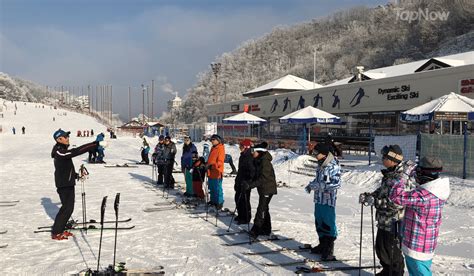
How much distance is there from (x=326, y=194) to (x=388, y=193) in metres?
1.47

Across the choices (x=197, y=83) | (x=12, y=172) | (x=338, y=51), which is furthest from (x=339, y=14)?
(x=12, y=172)

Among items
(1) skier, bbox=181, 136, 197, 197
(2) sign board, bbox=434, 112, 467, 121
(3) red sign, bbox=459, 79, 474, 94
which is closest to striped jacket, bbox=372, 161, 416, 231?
(1) skier, bbox=181, 136, 197, 197

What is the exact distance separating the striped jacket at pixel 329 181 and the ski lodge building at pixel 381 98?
8.92 metres

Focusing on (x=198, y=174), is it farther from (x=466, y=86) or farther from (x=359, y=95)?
(x=359, y=95)

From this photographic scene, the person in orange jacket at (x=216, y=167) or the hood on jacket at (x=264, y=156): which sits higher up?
the hood on jacket at (x=264, y=156)

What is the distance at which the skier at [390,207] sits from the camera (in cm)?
429

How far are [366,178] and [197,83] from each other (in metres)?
117

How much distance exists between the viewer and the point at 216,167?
29.2ft

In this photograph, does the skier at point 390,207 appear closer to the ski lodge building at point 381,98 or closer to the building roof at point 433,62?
the ski lodge building at point 381,98

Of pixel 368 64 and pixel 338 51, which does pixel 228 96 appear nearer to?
pixel 338 51

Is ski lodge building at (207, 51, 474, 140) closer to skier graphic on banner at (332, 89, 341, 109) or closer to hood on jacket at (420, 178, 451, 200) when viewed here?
skier graphic on banner at (332, 89, 341, 109)

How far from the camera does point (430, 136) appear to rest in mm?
12836

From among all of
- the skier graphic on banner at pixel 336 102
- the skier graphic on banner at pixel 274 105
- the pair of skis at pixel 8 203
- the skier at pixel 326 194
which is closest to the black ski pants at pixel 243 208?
the skier at pixel 326 194

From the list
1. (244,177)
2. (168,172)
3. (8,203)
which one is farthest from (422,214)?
(8,203)
